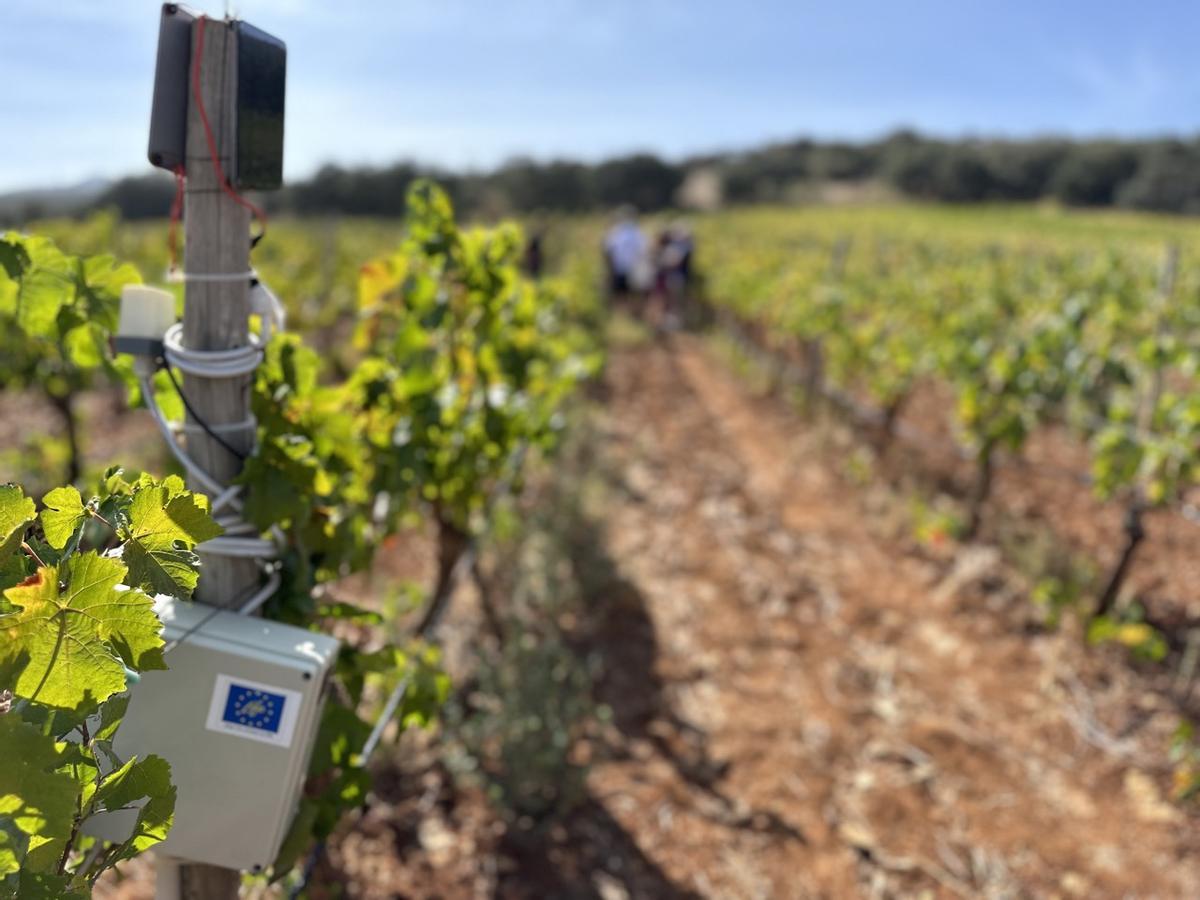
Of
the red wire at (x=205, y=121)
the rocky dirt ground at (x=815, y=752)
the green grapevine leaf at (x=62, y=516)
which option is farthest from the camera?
the rocky dirt ground at (x=815, y=752)

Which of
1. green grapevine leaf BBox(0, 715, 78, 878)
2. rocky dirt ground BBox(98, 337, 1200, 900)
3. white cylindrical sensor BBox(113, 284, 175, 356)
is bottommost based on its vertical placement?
rocky dirt ground BBox(98, 337, 1200, 900)

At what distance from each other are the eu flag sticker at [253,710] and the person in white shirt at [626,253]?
11.6 meters

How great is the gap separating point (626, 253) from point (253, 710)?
11785 mm

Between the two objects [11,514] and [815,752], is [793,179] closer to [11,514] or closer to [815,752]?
[815,752]

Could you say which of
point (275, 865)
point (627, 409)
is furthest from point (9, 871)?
point (627, 409)

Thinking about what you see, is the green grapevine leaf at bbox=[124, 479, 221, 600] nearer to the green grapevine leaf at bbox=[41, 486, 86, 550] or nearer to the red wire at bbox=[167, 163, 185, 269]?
the green grapevine leaf at bbox=[41, 486, 86, 550]

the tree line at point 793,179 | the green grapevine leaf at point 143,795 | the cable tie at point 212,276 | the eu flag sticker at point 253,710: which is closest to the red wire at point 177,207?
the cable tie at point 212,276

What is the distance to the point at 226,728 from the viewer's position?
137cm

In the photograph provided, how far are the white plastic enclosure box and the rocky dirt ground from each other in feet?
3.43

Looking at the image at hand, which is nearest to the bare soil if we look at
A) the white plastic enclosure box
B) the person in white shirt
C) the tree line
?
the white plastic enclosure box

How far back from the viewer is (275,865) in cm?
168

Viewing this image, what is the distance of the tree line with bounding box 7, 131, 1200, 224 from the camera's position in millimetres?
44156

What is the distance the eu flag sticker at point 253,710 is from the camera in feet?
4.47

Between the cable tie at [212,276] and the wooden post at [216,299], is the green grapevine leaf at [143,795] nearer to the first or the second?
the wooden post at [216,299]
